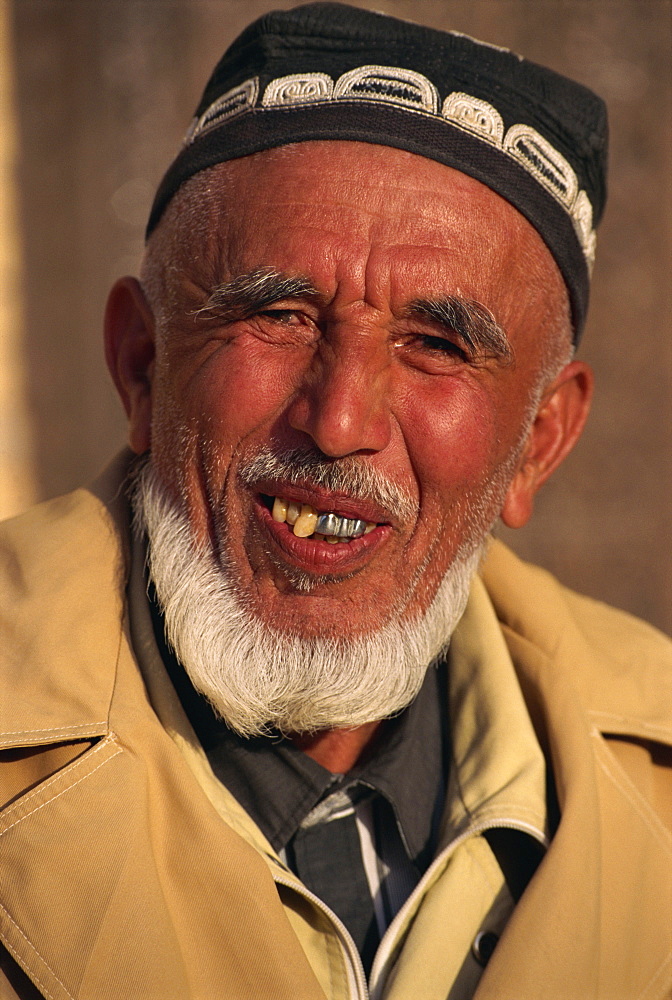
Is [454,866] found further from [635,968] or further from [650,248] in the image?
[650,248]

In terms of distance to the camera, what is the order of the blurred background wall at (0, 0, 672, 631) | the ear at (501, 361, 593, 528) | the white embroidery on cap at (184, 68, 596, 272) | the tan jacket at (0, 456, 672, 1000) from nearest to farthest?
the tan jacket at (0, 456, 672, 1000), the white embroidery on cap at (184, 68, 596, 272), the ear at (501, 361, 593, 528), the blurred background wall at (0, 0, 672, 631)

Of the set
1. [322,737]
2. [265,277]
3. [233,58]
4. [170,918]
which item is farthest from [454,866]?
[233,58]

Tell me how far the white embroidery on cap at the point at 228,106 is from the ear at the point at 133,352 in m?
0.43

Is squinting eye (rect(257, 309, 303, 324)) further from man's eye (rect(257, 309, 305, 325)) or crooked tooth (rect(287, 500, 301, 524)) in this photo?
crooked tooth (rect(287, 500, 301, 524))

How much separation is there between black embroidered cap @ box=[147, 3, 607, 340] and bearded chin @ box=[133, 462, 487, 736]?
0.94 m

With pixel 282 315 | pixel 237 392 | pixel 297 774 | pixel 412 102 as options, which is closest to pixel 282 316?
pixel 282 315

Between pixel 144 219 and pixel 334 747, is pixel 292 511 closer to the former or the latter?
pixel 334 747

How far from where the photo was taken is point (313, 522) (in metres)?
2.11

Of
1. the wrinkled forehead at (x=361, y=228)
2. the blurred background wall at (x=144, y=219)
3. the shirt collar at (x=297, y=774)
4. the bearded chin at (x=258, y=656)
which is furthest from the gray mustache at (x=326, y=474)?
the blurred background wall at (x=144, y=219)

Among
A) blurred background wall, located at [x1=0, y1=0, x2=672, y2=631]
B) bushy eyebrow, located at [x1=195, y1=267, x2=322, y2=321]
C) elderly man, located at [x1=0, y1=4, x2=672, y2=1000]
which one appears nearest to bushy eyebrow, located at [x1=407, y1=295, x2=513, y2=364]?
elderly man, located at [x1=0, y1=4, x2=672, y2=1000]

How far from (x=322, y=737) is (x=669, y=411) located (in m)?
2.61

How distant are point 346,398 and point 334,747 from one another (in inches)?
36.1

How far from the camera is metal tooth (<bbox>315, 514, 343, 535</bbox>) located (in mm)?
2109

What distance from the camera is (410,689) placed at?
7.44ft
